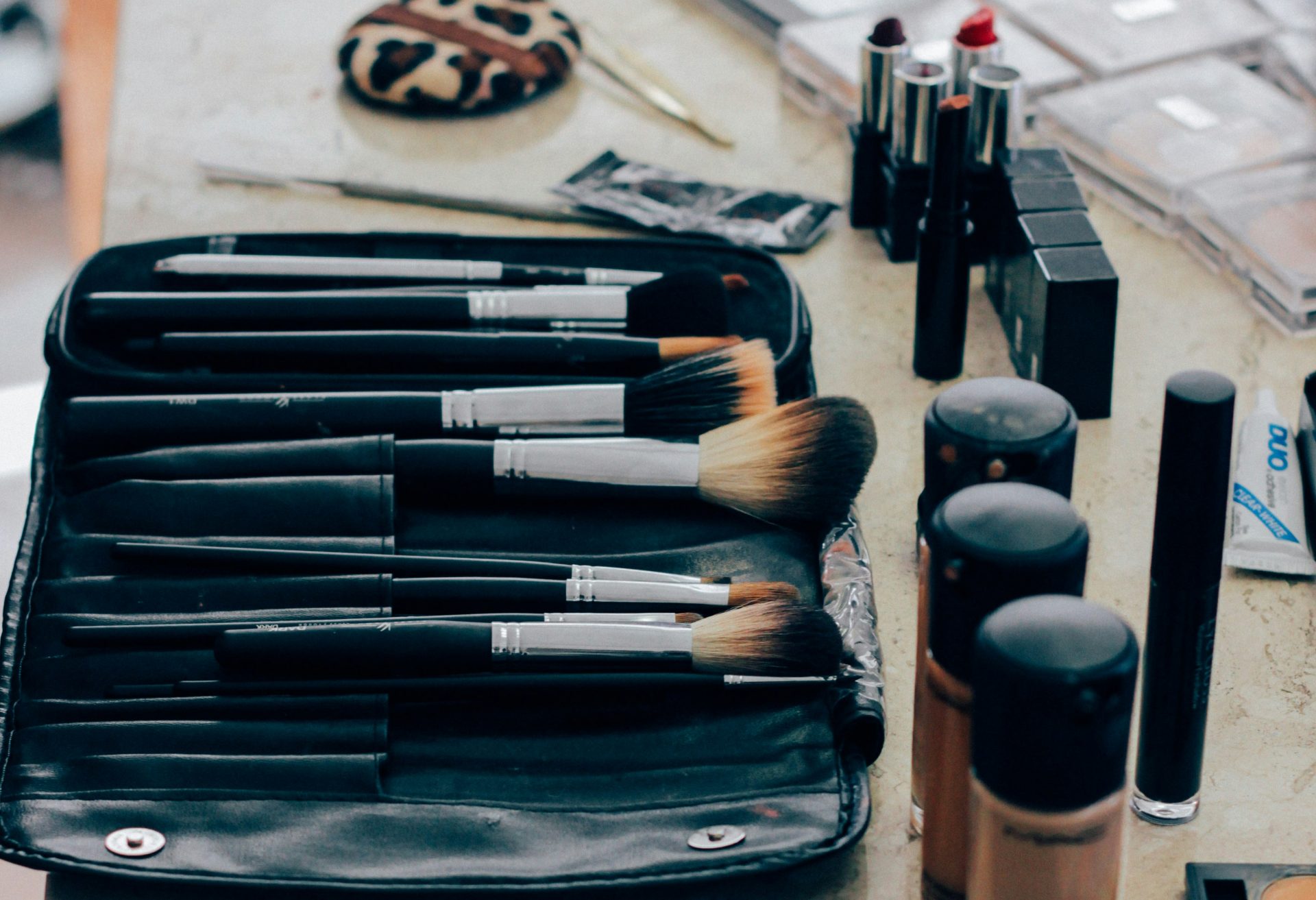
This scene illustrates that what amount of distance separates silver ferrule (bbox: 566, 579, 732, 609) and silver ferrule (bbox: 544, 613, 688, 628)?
0.05 ft

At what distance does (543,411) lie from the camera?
0.82 meters

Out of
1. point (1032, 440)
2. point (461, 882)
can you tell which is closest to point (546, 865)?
point (461, 882)

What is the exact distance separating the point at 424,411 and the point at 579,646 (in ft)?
0.68

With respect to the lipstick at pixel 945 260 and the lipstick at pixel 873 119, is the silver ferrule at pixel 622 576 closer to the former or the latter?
the lipstick at pixel 945 260

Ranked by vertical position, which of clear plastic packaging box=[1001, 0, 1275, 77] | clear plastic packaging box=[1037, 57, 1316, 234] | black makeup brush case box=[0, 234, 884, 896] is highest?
clear plastic packaging box=[1001, 0, 1275, 77]

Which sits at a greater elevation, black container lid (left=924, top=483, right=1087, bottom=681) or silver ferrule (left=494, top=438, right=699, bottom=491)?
black container lid (left=924, top=483, right=1087, bottom=681)

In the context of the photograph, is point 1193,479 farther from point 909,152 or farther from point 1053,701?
point 909,152

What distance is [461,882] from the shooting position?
589mm

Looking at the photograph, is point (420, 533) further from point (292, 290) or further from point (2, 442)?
point (2, 442)

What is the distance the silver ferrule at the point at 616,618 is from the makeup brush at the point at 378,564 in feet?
0.10

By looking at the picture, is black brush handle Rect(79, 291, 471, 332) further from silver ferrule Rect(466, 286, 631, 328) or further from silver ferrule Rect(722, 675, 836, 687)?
silver ferrule Rect(722, 675, 836, 687)

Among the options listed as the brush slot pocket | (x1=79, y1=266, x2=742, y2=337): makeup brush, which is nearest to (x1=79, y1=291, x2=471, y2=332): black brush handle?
(x1=79, y1=266, x2=742, y2=337): makeup brush

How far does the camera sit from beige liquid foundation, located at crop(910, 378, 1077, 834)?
1.84 feet

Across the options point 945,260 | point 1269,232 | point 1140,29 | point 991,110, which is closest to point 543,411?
point 945,260
